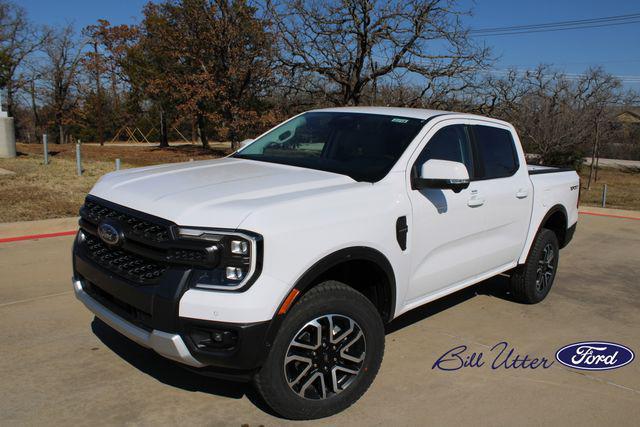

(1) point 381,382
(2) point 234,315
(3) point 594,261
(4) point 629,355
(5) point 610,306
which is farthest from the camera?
(3) point 594,261

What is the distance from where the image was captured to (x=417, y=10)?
18203 mm

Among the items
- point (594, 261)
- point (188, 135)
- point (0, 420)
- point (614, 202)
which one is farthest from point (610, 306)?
point (188, 135)

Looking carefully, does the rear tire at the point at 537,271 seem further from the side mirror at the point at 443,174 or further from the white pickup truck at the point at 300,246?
the side mirror at the point at 443,174

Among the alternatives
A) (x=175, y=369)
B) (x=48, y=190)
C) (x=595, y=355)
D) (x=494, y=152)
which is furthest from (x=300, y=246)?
(x=48, y=190)

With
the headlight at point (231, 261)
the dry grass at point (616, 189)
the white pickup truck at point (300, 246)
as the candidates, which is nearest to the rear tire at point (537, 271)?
the white pickup truck at point (300, 246)

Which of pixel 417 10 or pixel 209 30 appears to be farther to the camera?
pixel 209 30

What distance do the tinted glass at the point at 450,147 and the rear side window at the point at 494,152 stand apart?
6.1 inches

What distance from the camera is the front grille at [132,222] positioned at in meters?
2.85

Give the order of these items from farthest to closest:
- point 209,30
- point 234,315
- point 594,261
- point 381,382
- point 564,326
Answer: point 209,30 < point 594,261 < point 564,326 < point 381,382 < point 234,315

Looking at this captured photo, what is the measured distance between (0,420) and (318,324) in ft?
6.07

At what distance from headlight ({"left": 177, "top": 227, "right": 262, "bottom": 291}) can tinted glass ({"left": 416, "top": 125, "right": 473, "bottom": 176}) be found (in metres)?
1.57

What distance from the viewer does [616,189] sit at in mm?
23344

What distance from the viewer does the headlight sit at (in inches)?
107

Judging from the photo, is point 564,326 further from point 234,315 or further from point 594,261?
point 234,315
